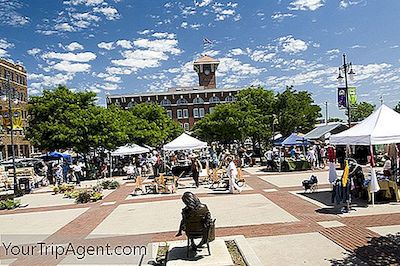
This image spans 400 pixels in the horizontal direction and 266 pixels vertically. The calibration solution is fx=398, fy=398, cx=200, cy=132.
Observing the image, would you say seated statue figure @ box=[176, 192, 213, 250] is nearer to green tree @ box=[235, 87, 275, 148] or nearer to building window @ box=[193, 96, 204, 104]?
green tree @ box=[235, 87, 275, 148]

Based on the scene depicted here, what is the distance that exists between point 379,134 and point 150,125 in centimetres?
4197

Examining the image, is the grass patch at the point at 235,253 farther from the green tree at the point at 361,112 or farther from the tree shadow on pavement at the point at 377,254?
the green tree at the point at 361,112

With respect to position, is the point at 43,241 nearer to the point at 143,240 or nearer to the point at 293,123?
the point at 143,240

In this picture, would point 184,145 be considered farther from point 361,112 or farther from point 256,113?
point 361,112

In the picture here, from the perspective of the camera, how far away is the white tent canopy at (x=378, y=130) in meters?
12.7

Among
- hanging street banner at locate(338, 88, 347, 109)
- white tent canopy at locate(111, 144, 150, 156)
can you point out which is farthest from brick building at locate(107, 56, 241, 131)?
hanging street banner at locate(338, 88, 347, 109)

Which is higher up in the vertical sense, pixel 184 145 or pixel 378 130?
pixel 378 130

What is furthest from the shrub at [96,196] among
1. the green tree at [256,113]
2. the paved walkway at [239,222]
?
the green tree at [256,113]

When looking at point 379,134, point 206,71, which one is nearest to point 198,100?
point 206,71

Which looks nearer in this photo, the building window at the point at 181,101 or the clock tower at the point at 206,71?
the building window at the point at 181,101

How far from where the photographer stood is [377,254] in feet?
24.5

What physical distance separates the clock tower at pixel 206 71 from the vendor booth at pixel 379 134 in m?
97.0

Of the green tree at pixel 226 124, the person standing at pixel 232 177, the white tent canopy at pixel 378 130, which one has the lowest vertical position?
the person standing at pixel 232 177

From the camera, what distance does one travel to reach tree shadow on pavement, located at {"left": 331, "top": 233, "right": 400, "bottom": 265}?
709cm
